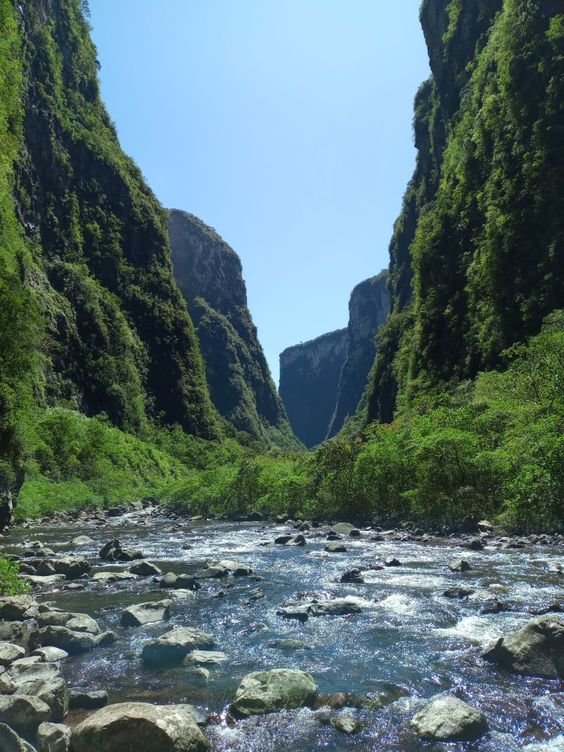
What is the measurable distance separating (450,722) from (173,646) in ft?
12.9

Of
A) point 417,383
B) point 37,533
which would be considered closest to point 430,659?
point 37,533

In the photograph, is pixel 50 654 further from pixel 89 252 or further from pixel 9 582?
pixel 89 252

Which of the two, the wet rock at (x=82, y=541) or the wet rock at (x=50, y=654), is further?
the wet rock at (x=82, y=541)

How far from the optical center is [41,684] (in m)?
6.23

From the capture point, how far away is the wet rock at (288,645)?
8320 mm

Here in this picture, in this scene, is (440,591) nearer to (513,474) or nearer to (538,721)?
(538,721)

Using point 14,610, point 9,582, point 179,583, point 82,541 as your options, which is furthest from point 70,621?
point 82,541

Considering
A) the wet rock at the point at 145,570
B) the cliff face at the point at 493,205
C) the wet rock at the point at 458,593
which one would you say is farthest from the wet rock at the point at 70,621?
the cliff face at the point at 493,205

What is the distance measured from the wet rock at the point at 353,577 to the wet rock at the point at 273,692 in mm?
5949

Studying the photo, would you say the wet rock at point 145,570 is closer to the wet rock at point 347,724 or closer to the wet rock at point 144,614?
the wet rock at point 144,614

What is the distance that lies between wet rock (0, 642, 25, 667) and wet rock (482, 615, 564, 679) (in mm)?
6041

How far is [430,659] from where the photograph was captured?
25.1 ft

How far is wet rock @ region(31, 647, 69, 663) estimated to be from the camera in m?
7.80

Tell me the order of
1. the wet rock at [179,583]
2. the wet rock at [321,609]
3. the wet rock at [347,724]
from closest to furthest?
the wet rock at [347,724] → the wet rock at [321,609] → the wet rock at [179,583]
